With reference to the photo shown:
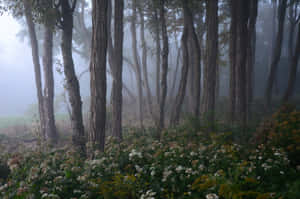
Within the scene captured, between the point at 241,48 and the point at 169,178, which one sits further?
the point at 241,48

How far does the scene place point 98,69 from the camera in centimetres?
610

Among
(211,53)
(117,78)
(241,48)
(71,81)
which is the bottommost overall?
(71,81)

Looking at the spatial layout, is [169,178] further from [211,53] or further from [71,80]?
[211,53]

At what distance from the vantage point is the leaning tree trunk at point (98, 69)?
236 inches

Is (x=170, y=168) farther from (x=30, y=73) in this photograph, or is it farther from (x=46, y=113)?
(x=30, y=73)

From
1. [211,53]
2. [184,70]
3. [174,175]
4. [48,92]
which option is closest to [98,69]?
[174,175]

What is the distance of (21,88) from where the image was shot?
82.4 m

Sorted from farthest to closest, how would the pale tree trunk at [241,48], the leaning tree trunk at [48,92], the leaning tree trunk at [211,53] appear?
the leaning tree trunk at [48,92] → the pale tree trunk at [241,48] → the leaning tree trunk at [211,53]

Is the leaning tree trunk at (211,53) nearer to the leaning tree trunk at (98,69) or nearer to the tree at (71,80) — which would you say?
the leaning tree trunk at (98,69)

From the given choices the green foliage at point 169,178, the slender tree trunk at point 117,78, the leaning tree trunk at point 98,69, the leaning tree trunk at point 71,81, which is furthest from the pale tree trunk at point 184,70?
the green foliage at point 169,178

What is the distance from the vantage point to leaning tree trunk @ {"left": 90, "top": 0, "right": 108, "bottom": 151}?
6.00 m

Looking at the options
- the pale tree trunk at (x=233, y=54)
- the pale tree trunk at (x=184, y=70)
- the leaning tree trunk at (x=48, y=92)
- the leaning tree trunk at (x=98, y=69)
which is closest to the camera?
the leaning tree trunk at (x=98, y=69)

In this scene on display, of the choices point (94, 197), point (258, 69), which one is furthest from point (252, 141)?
point (258, 69)

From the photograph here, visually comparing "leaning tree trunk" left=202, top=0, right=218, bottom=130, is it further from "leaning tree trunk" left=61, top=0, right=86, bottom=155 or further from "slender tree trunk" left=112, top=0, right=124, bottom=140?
"leaning tree trunk" left=61, top=0, right=86, bottom=155
